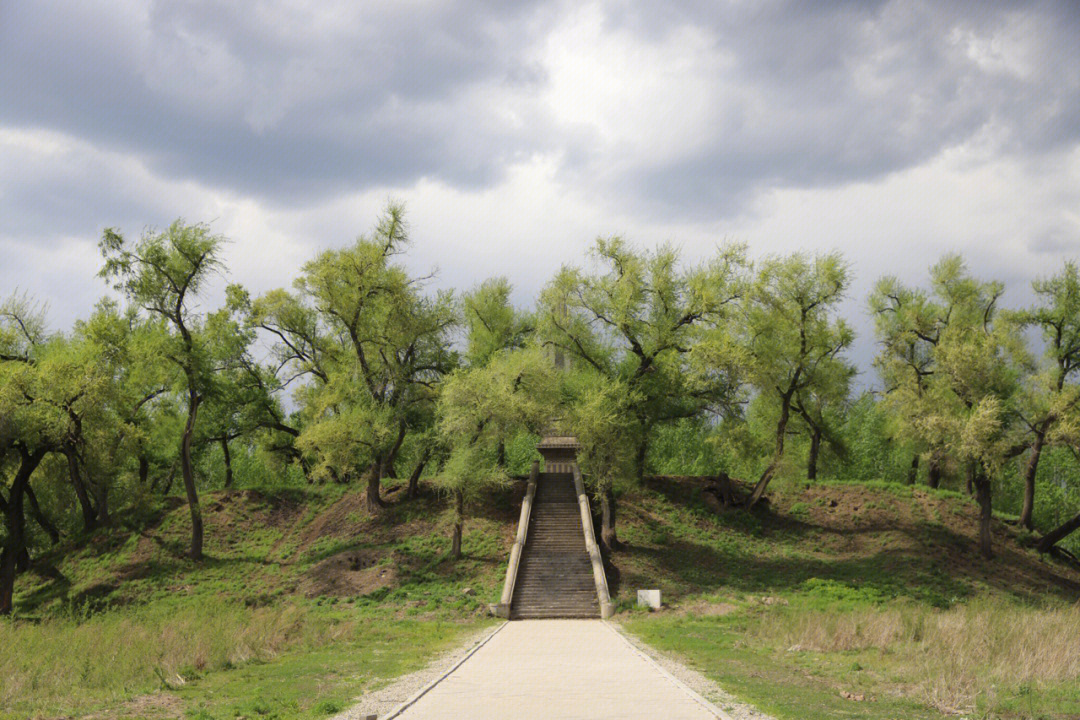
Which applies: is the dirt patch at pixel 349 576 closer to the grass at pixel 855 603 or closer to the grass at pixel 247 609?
the grass at pixel 247 609

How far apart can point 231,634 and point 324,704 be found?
7307 millimetres

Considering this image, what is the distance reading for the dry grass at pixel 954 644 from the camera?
1298 centimetres

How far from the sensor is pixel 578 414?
30812 mm

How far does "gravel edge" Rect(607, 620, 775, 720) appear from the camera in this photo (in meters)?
11.4

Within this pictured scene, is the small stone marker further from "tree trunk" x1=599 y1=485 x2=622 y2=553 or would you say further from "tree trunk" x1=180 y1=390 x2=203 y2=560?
"tree trunk" x1=180 y1=390 x2=203 y2=560

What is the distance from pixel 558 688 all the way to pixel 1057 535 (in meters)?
29.5

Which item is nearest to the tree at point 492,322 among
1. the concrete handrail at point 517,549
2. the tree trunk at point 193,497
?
the concrete handrail at point 517,549

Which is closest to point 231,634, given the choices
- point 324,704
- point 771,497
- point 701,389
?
point 324,704

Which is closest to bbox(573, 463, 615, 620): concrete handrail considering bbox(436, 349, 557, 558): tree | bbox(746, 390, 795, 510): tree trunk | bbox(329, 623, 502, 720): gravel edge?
bbox(436, 349, 557, 558): tree

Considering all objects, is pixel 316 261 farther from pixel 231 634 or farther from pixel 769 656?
pixel 769 656

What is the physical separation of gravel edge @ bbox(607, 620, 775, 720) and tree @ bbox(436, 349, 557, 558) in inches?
453

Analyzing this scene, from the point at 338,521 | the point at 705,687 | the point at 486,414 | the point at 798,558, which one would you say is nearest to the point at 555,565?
the point at 486,414

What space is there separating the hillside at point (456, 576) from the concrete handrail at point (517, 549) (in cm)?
66

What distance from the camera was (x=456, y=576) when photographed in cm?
2925
